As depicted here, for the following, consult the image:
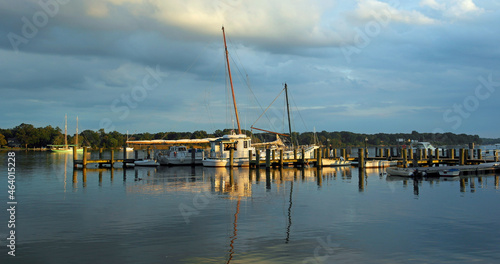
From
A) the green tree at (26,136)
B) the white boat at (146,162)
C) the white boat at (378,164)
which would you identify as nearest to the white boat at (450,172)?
the white boat at (378,164)

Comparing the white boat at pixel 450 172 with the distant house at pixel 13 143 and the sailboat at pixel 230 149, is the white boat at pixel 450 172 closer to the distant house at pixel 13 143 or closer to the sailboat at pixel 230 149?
the sailboat at pixel 230 149

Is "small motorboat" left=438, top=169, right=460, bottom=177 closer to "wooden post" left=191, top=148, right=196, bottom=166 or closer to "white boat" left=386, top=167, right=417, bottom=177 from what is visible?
"white boat" left=386, top=167, right=417, bottom=177

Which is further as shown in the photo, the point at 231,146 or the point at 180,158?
the point at 180,158

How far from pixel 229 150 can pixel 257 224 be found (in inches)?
1523

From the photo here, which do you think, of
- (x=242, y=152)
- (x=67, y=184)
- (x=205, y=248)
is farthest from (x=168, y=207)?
(x=242, y=152)

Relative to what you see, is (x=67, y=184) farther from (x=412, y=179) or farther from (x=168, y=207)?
(x=412, y=179)

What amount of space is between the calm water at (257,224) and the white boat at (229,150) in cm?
2237

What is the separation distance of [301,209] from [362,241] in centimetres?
759

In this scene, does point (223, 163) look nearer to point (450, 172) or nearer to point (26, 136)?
point (450, 172)

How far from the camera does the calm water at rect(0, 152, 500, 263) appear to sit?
15.4 m

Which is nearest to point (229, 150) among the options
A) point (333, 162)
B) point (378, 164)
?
point (333, 162)

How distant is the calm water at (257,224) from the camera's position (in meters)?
15.4

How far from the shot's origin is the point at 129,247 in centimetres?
1628

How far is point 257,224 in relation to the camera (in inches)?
800
